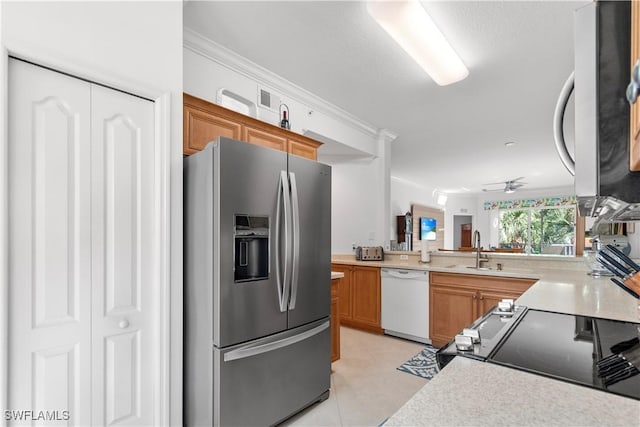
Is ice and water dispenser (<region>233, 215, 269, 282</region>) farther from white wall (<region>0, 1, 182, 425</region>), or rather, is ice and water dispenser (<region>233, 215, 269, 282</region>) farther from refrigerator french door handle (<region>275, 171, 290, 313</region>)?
white wall (<region>0, 1, 182, 425</region>)

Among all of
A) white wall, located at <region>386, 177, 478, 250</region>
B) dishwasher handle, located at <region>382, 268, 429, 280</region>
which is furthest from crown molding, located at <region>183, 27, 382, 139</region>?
white wall, located at <region>386, 177, 478, 250</region>

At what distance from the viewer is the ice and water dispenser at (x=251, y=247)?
1.71 meters

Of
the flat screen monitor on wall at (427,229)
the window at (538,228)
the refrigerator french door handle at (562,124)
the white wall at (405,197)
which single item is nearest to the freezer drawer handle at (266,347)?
the refrigerator french door handle at (562,124)

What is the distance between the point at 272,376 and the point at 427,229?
715 centimetres

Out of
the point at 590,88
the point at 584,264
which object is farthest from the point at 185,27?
the point at 584,264

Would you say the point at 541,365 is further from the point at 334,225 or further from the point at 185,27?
the point at 334,225

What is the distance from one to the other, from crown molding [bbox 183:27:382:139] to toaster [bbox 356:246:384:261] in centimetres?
160

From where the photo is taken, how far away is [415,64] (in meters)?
2.59

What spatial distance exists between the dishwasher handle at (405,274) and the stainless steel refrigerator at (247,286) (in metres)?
1.75

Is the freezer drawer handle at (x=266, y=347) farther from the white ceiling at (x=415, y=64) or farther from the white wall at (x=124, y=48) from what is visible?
the white ceiling at (x=415, y=64)

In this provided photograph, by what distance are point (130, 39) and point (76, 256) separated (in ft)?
3.59

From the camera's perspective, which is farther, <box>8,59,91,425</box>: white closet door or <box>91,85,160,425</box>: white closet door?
<box>91,85,160,425</box>: white closet door

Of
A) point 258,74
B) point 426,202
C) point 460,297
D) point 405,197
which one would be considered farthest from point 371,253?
point 426,202

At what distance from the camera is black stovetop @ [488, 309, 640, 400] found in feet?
2.28
